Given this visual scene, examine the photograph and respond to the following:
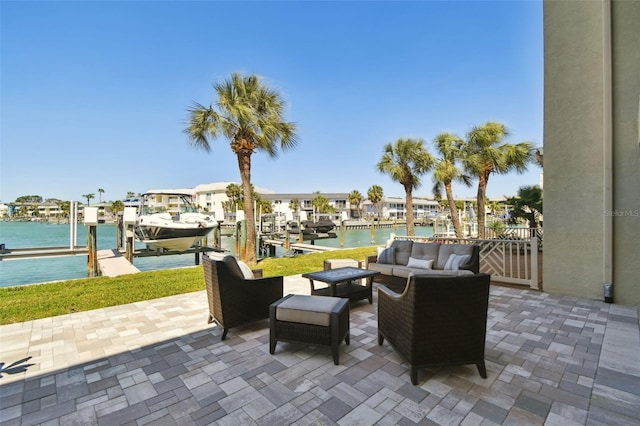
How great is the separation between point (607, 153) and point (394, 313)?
472 centimetres

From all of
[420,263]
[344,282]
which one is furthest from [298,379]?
[420,263]

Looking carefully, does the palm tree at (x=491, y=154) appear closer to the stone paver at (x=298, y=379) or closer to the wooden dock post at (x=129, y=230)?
the stone paver at (x=298, y=379)

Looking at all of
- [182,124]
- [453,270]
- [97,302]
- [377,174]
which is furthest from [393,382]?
[377,174]

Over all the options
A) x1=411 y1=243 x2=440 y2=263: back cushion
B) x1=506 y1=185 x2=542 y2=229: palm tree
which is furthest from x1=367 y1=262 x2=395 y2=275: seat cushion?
x1=506 y1=185 x2=542 y2=229: palm tree

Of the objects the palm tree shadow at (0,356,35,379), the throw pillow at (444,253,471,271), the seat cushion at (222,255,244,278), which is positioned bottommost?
the palm tree shadow at (0,356,35,379)

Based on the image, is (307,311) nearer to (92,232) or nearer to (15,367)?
(15,367)

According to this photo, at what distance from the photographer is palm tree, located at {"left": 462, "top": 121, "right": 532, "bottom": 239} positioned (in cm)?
1305

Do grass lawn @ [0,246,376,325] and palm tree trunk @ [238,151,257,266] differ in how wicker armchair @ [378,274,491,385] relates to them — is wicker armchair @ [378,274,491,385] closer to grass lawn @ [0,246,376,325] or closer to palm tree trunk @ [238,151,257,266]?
grass lawn @ [0,246,376,325]

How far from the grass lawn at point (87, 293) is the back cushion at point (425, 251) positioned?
14.0 ft

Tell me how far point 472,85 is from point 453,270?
9853 millimetres

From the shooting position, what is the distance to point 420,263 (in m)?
5.16

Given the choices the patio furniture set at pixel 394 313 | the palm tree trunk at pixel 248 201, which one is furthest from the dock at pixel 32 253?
the patio furniture set at pixel 394 313

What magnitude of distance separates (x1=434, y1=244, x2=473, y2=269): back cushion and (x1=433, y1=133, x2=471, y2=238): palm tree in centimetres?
966

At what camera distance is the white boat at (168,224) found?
12.4 metres
